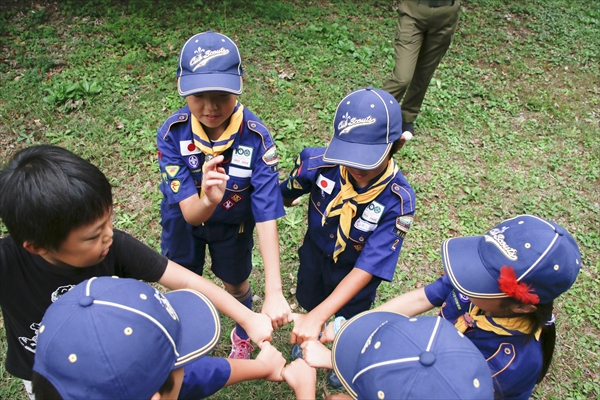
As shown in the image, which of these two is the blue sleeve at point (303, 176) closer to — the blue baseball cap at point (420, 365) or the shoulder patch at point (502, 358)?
the blue baseball cap at point (420, 365)

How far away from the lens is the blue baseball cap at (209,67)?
1.97m

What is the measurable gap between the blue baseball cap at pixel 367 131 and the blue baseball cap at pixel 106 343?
1.10 metres

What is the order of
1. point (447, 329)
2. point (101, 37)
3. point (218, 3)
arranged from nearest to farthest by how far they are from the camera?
1. point (447, 329)
2. point (101, 37)
3. point (218, 3)

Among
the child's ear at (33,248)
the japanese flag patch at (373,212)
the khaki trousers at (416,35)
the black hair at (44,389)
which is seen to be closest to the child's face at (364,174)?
the japanese flag patch at (373,212)

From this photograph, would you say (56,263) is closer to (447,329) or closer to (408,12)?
(447,329)

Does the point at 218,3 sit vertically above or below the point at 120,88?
above

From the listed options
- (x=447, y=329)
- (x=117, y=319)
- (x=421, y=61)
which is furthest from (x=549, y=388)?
(x=421, y=61)

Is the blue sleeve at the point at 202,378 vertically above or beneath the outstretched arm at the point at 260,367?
above

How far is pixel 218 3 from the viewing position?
6539 millimetres

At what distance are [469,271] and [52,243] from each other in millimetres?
1573

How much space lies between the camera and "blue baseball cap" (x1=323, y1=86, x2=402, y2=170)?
1984 millimetres

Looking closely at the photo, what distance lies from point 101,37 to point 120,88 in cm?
121

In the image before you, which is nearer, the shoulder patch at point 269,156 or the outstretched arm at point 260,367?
the outstretched arm at point 260,367

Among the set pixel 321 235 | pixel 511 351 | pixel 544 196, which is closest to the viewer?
pixel 511 351
